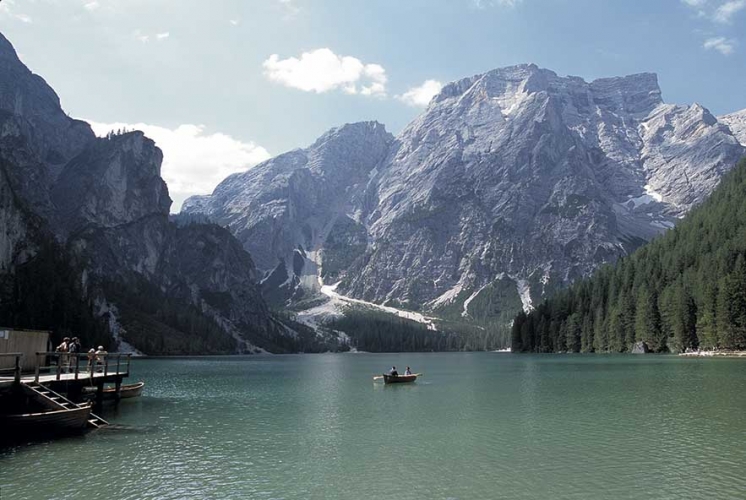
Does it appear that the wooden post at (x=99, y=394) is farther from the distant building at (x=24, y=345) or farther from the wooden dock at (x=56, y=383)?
the distant building at (x=24, y=345)

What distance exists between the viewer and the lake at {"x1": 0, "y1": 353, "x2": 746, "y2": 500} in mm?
26953

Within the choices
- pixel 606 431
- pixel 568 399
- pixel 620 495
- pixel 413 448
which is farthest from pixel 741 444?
pixel 568 399

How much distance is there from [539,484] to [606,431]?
15489 millimetres

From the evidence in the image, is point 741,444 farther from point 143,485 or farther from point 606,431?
point 143,485

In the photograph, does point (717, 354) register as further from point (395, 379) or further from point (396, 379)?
point (395, 379)

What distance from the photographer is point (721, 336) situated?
126m

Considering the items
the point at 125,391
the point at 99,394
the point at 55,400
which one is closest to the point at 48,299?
the point at 125,391

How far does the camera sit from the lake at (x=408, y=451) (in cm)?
2695

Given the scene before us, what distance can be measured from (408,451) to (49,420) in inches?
972

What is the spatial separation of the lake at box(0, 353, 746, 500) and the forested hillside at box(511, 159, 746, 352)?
244 ft

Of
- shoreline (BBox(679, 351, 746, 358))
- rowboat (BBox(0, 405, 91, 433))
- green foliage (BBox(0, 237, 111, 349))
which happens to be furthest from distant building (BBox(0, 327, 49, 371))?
shoreline (BBox(679, 351, 746, 358))

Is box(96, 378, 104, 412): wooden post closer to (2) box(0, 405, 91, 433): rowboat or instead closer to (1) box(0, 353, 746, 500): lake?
(1) box(0, 353, 746, 500): lake

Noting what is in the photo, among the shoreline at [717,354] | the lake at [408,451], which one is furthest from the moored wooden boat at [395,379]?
the shoreline at [717,354]

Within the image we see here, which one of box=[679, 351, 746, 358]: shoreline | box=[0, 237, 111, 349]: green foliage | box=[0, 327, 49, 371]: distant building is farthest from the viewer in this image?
box=[0, 237, 111, 349]: green foliage
